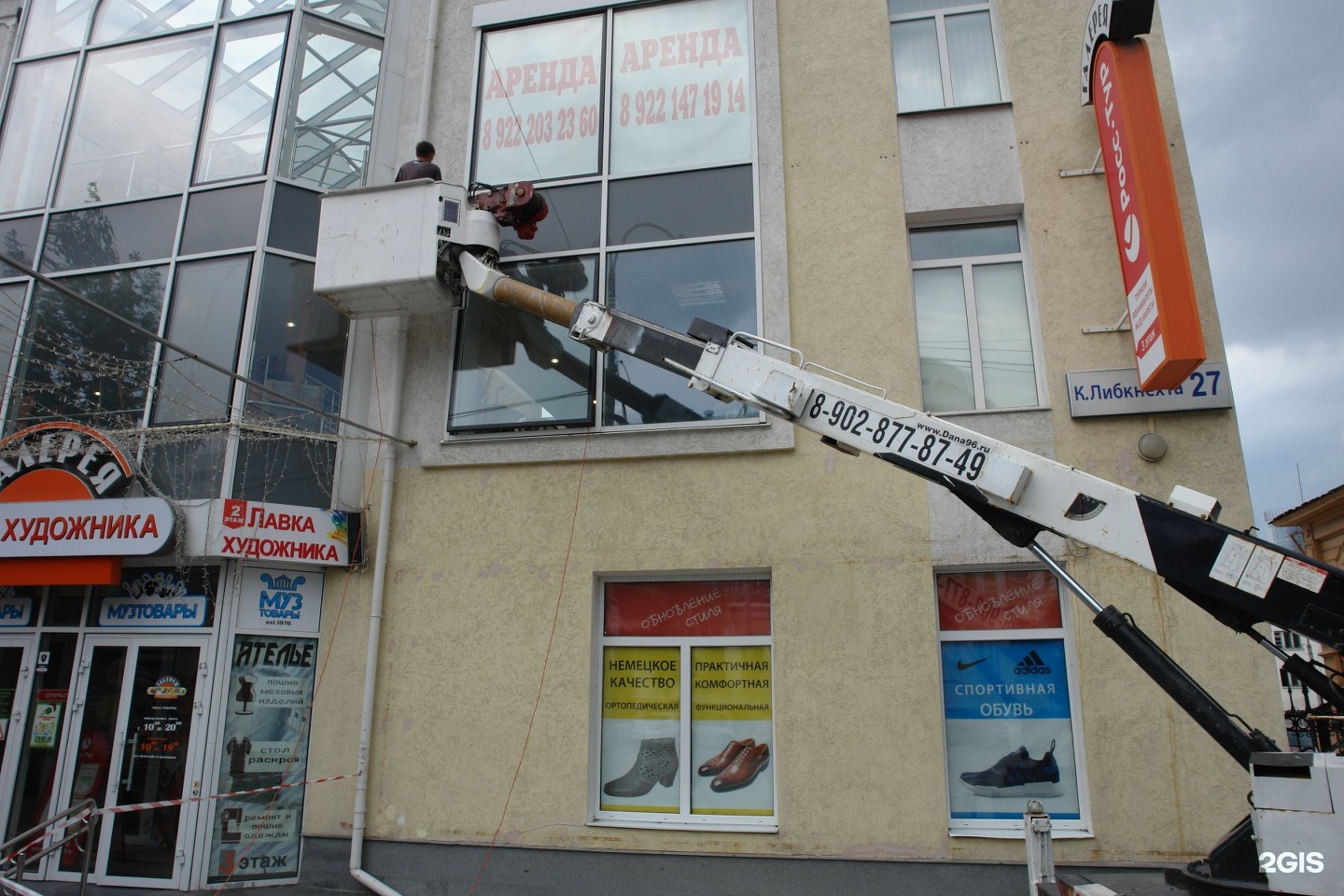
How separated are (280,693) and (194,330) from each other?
3807mm

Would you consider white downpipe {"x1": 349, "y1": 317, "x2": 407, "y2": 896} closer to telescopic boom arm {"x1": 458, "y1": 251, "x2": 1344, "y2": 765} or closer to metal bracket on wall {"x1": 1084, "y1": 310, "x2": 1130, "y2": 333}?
telescopic boom arm {"x1": 458, "y1": 251, "x2": 1344, "y2": 765}

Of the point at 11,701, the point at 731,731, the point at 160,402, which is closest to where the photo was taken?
the point at 731,731

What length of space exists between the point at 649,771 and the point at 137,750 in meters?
4.74

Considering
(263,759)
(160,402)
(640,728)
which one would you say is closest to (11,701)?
(263,759)

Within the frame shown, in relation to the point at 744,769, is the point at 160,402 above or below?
above

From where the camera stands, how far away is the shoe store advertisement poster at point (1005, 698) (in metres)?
6.86

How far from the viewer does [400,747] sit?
7.68 metres

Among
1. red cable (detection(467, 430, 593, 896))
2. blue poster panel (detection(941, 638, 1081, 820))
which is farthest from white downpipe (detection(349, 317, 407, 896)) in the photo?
blue poster panel (detection(941, 638, 1081, 820))

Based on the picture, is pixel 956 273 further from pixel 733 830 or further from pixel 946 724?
pixel 733 830

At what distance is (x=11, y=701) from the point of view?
8.22 m

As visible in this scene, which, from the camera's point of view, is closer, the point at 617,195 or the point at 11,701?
the point at 11,701

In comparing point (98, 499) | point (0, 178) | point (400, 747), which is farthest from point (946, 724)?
point (0, 178)

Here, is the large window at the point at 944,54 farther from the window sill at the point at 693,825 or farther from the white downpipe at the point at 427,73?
the window sill at the point at 693,825

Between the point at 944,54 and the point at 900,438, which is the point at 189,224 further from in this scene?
the point at 944,54
